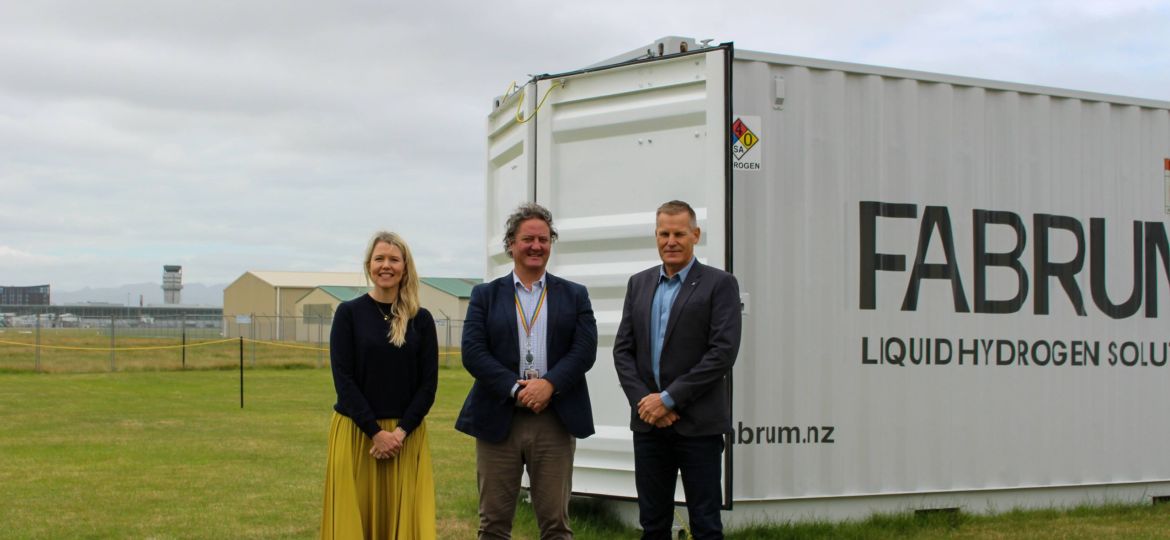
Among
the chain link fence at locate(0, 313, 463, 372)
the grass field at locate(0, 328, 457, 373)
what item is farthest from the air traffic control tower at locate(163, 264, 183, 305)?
the grass field at locate(0, 328, 457, 373)

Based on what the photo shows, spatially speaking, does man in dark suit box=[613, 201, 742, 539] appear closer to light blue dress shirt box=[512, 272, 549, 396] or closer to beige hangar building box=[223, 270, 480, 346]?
light blue dress shirt box=[512, 272, 549, 396]

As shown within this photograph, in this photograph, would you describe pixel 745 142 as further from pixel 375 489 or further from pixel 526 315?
pixel 375 489

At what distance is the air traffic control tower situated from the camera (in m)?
98.4

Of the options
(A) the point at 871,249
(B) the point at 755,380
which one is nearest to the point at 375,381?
(B) the point at 755,380

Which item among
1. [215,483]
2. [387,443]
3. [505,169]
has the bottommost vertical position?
[215,483]

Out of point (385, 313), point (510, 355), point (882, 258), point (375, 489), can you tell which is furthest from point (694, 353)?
point (882, 258)

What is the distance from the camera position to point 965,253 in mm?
7125

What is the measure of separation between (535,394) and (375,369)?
2.45 feet

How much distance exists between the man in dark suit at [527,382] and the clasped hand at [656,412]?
0.25 metres

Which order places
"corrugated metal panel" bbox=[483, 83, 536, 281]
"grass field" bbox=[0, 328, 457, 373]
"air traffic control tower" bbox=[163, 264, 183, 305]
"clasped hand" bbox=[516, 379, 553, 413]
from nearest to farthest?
1. "clasped hand" bbox=[516, 379, 553, 413]
2. "corrugated metal panel" bbox=[483, 83, 536, 281]
3. "grass field" bbox=[0, 328, 457, 373]
4. "air traffic control tower" bbox=[163, 264, 183, 305]

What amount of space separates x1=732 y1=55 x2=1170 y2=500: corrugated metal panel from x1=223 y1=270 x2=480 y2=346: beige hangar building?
39.7 meters

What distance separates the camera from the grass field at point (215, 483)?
682 cm

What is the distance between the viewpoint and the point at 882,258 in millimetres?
6879

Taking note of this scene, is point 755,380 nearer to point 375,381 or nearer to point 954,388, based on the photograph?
point 954,388
